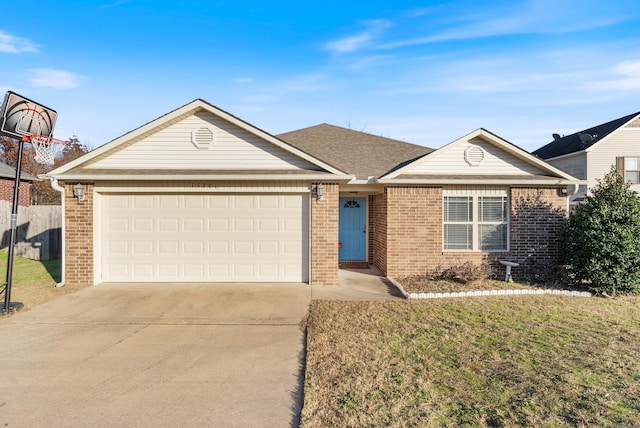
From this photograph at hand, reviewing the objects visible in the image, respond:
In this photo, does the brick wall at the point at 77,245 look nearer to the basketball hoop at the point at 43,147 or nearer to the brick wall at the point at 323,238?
the basketball hoop at the point at 43,147

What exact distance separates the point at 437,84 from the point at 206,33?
30.5 feet

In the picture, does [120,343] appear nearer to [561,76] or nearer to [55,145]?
[55,145]

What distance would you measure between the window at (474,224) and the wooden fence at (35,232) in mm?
13512

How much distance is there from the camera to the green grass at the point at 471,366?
3391 mm

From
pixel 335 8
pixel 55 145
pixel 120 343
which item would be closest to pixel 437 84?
pixel 335 8

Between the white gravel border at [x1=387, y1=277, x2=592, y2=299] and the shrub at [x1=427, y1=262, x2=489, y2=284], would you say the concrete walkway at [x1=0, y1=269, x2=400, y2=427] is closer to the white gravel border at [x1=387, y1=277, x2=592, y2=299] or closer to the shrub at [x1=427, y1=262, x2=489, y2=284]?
the white gravel border at [x1=387, y1=277, x2=592, y2=299]

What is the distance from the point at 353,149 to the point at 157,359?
10.3 meters

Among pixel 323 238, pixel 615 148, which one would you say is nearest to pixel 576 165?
pixel 615 148

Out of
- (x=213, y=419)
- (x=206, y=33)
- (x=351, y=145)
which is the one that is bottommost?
(x=213, y=419)

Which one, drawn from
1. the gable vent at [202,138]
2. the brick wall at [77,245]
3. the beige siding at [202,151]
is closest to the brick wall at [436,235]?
the beige siding at [202,151]

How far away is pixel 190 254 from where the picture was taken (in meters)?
9.21

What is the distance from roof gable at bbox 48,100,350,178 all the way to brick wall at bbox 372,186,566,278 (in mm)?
2635

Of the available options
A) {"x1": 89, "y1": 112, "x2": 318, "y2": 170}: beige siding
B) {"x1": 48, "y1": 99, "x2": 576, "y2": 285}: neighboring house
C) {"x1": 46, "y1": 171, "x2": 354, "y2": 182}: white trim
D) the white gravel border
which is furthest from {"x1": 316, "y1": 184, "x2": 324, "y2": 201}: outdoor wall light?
the white gravel border

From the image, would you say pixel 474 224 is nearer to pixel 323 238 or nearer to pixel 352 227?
pixel 352 227
